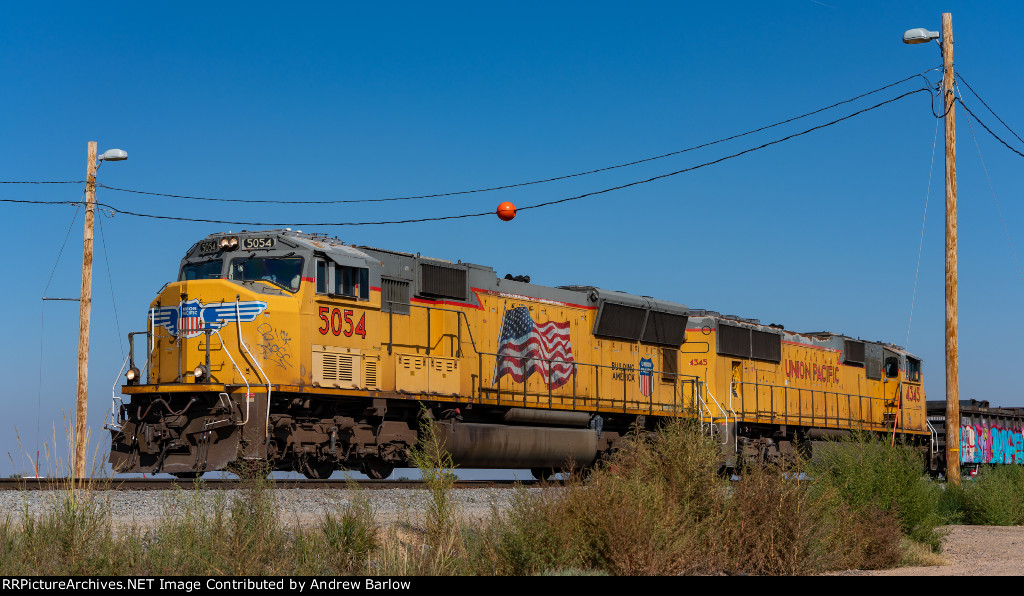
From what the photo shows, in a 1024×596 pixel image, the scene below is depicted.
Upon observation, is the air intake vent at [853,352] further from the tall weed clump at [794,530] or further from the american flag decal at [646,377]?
the tall weed clump at [794,530]

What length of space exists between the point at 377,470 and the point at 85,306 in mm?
8960

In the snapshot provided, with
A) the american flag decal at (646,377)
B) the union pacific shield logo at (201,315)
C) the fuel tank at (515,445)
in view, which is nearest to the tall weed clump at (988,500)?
the american flag decal at (646,377)

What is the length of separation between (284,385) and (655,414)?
10.00 metres

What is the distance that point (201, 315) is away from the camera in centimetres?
1667

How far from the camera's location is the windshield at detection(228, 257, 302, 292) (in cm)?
1662

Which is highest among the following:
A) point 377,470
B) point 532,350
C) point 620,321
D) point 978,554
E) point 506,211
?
point 506,211

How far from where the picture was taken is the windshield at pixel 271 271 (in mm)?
16625

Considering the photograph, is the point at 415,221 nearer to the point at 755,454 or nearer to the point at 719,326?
the point at 719,326

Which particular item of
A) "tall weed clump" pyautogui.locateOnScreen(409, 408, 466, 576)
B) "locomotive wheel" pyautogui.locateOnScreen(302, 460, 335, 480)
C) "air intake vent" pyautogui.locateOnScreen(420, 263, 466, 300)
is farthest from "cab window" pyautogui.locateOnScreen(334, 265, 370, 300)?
"tall weed clump" pyautogui.locateOnScreen(409, 408, 466, 576)

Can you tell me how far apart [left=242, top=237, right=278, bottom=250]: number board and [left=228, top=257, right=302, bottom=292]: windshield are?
0.23m

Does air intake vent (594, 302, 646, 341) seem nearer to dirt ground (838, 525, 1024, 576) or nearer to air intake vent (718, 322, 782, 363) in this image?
air intake vent (718, 322, 782, 363)

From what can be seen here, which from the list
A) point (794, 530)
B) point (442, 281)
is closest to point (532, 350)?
point (442, 281)

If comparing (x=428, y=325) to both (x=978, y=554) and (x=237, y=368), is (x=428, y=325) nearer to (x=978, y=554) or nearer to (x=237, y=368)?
(x=237, y=368)
